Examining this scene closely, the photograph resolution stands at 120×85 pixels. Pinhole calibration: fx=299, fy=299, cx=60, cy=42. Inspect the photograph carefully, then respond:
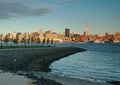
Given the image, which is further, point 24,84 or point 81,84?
point 81,84

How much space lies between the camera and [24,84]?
30.9 meters

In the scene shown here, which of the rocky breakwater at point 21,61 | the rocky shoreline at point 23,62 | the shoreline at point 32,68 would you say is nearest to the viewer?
the shoreline at point 32,68

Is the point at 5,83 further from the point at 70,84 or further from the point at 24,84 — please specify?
the point at 70,84

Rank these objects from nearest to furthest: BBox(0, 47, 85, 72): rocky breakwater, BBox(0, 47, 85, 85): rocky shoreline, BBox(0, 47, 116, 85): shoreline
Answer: BBox(0, 47, 116, 85): shoreline < BBox(0, 47, 85, 85): rocky shoreline < BBox(0, 47, 85, 72): rocky breakwater

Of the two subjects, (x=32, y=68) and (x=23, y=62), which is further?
(x=23, y=62)

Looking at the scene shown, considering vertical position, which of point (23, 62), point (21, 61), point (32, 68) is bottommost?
point (32, 68)

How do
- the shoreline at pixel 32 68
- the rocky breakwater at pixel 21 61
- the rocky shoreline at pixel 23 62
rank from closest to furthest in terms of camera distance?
1. the shoreline at pixel 32 68
2. the rocky shoreline at pixel 23 62
3. the rocky breakwater at pixel 21 61

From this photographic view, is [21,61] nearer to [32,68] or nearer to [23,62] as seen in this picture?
[23,62]

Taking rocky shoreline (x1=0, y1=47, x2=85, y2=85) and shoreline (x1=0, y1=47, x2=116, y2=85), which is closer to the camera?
shoreline (x1=0, y1=47, x2=116, y2=85)

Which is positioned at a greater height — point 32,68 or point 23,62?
point 23,62

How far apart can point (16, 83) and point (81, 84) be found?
901cm

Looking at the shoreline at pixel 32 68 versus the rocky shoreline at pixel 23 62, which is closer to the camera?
the shoreline at pixel 32 68

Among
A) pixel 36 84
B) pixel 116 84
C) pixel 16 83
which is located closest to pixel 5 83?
pixel 16 83

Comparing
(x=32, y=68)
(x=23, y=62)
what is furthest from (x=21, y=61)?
(x=32, y=68)
